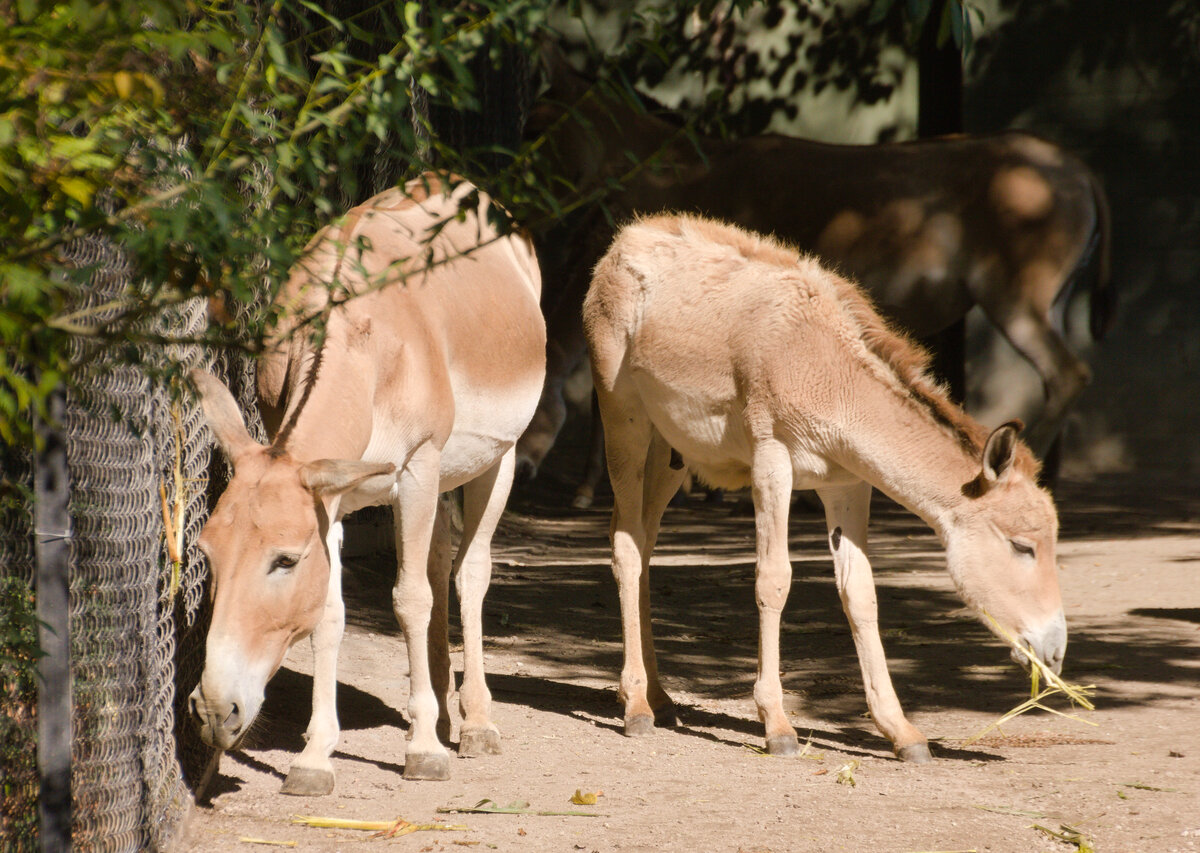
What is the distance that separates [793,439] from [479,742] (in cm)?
168

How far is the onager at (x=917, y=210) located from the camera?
930cm

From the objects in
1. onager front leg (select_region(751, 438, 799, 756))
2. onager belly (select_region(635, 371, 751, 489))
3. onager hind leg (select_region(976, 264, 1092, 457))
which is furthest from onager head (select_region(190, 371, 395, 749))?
onager hind leg (select_region(976, 264, 1092, 457))

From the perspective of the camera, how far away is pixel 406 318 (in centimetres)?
450

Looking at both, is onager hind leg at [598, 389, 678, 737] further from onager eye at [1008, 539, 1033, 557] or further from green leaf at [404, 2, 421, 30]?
green leaf at [404, 2, 421, 30]

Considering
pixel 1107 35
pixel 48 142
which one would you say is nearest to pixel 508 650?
pixel 48 142

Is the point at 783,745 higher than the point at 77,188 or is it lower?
lower

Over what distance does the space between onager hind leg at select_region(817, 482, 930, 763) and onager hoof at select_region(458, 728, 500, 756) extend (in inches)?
57.3

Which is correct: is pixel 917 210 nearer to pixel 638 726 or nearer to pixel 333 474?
pixel 638 726

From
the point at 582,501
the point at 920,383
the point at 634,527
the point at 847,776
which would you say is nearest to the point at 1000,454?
the point at 920,383

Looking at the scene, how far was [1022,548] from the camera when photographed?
473cm

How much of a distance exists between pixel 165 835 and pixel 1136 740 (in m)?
3.65

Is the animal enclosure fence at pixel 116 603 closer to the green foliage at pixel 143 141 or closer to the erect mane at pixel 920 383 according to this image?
the green foliage at pixel 143 141

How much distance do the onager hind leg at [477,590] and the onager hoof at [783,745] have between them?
41.4 inches

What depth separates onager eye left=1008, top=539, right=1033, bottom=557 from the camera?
4.71 metres
